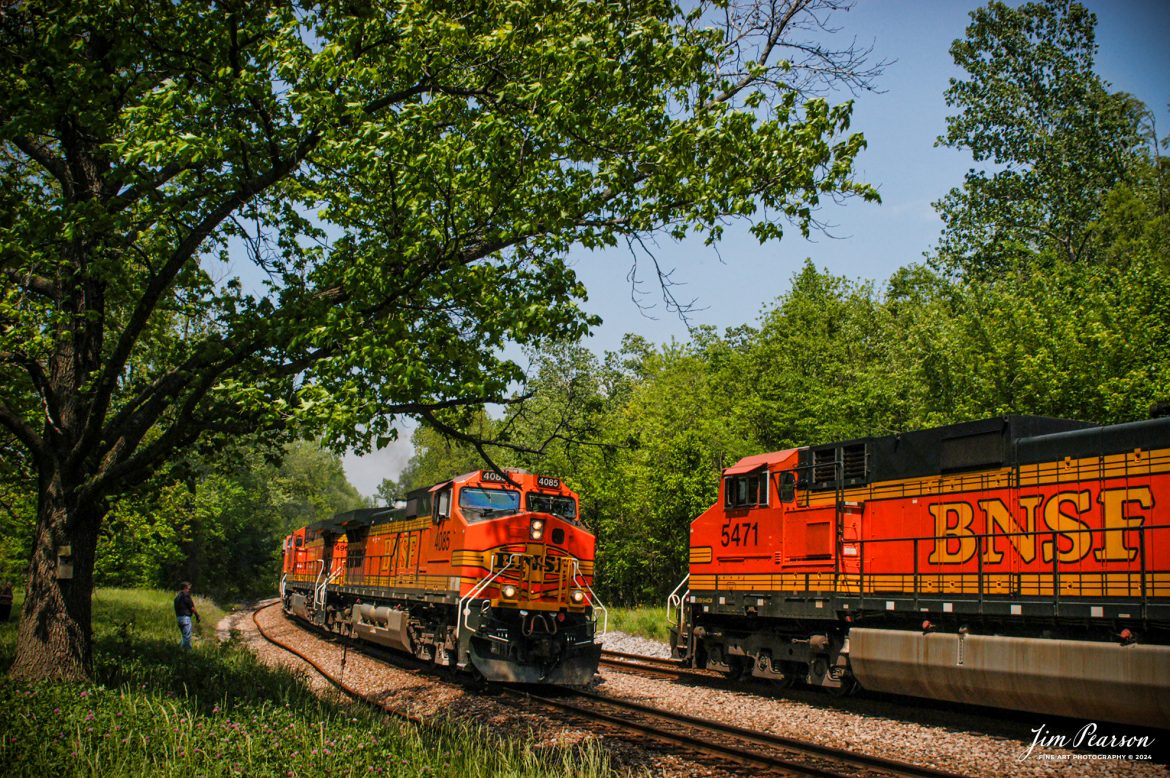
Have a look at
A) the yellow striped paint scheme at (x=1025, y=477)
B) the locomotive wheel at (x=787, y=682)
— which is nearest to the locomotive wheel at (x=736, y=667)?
the locomotive wheel at (x=787, y=682)

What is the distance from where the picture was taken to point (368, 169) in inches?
356

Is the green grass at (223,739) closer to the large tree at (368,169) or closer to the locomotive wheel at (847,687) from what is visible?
the large tree at (368,169)

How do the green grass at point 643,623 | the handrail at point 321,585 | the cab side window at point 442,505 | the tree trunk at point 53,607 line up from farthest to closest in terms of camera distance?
the green grass at point 643,623 < the handrail at point 321,585 < the cab side window at point 442,505 < the tree trunk at point 53,607

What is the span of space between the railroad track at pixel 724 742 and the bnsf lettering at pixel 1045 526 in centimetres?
362

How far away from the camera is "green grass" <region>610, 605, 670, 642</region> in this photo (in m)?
25.9

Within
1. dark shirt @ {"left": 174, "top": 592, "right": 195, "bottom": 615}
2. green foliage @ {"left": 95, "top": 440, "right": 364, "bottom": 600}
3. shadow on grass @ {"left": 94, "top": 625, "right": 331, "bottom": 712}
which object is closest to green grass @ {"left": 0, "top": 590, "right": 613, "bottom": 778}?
shadow on grass @ {"left": 94, "top": 625, "right": 331, "bottom": 712}

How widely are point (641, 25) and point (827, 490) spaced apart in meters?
8.44

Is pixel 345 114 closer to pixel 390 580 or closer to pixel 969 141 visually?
pixel 390 580

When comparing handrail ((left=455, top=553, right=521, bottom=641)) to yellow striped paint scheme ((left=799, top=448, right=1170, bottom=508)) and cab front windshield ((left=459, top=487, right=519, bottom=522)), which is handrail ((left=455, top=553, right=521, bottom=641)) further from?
yellow striped paint scheme ((left=799, top=448, right=1170, bottom=508))

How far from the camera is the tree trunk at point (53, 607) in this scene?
10703mm

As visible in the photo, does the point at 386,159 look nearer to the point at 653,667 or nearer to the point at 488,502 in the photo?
the point at 488,502

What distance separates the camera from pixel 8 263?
10.2 metres

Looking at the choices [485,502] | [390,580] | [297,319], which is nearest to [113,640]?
[390,580]

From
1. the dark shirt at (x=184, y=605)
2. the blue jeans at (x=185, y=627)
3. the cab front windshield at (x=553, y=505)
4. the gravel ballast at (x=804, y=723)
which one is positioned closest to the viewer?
the gravel ballast at (x=804, y=723)
